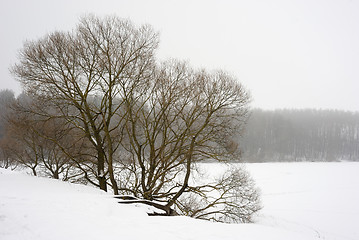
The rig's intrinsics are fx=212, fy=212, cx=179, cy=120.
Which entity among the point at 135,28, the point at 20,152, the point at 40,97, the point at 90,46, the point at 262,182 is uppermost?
the point at 135,28

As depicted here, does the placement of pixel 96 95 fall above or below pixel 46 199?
above

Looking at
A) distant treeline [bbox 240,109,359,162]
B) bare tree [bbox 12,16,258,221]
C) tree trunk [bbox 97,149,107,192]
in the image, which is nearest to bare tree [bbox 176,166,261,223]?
bare tree [bbox 12,16,258,221]

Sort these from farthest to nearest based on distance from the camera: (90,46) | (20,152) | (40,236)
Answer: (20,152) < (90,46) < (40,236)

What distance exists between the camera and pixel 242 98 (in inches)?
414

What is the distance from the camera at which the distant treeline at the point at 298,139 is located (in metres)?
69.1

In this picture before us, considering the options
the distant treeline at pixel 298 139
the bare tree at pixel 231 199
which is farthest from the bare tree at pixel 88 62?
the distant treeline at pixel 298 139

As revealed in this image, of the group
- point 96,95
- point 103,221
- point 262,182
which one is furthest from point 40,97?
point 262,182

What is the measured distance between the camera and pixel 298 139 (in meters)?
75.7

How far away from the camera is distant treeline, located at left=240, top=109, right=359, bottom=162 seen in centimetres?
6906

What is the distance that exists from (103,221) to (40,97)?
633cm

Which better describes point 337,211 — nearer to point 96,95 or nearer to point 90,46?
point 96,95

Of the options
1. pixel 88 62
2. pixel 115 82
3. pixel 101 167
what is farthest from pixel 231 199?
pixel 88 62

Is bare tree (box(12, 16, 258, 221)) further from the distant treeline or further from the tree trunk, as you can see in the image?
the distant treeline

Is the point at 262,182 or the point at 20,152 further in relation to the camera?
the point at 262,182
